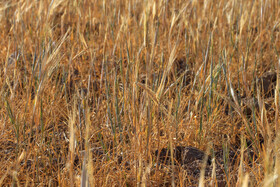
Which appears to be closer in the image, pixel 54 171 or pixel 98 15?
pixel 54 171

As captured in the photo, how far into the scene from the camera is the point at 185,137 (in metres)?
1.39

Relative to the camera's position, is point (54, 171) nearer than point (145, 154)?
No

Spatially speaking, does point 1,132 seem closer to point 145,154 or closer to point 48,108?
point 48,108

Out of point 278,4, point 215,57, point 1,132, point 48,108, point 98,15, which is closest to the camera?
point 1,132

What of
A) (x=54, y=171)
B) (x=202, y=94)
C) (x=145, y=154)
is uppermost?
(x=202, y=94)

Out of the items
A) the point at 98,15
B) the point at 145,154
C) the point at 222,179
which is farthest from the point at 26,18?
the point at 222,179

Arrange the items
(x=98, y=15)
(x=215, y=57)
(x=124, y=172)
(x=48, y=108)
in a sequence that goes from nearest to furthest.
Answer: (x=124, y=172), (x=48, y=108), (x=215, y=57), (x=98, y=15)

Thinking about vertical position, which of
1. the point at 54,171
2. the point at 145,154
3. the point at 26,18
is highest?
the point at 26,18

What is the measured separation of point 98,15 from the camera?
2457mm

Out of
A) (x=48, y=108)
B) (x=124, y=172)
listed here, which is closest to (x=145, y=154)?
(x=124, y=172)

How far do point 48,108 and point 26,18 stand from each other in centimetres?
94

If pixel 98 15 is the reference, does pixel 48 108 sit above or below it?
below

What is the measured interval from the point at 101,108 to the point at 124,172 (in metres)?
0.45

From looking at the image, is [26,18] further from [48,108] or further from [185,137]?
[185,137]
